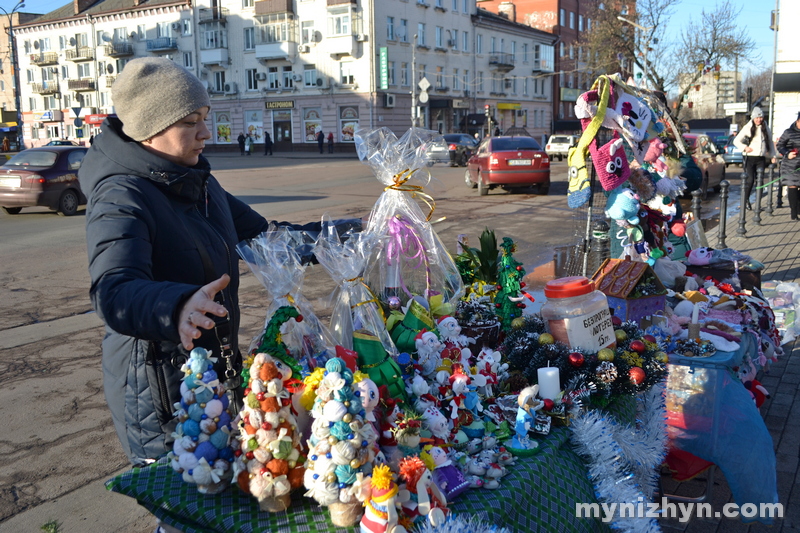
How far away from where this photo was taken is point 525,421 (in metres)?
2.34

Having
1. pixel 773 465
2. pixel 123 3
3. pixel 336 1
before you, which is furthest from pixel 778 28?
pixel 123 3

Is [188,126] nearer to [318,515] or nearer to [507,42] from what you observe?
[318,515]

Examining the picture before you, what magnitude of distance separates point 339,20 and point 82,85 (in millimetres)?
27135

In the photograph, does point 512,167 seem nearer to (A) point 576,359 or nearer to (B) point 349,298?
(A) point 576,359

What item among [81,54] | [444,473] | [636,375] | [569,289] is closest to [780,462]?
[636,375]

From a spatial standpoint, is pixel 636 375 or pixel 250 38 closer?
pixel 636 375

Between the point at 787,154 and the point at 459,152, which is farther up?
the point at 459,152

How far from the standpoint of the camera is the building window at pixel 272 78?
4872 cm

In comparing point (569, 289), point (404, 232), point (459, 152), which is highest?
point (459, 152)

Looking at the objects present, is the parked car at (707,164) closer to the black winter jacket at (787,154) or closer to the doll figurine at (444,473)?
the black winter jacket at (787,154)

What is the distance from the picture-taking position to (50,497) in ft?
11.5

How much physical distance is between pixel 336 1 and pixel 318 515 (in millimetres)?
47093

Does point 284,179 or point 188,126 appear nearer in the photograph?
point 188,126

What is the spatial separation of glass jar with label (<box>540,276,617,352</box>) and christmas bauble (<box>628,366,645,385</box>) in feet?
0.59
